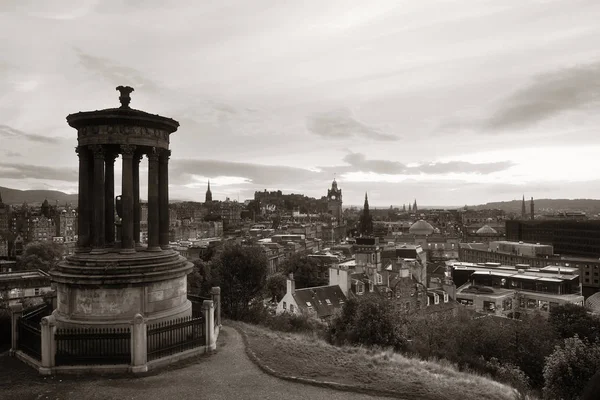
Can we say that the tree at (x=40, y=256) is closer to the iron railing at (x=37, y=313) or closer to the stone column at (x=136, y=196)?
the iron railing at (x=37, y=313)

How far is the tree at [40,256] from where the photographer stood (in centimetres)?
7069

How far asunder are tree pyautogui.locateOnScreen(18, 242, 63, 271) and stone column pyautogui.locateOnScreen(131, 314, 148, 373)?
6704 cm

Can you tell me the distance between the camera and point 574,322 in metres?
38.3

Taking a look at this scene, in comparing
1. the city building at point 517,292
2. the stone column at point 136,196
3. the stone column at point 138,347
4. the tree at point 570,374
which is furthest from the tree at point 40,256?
the tree at point 570,374

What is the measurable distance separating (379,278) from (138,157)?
38373 mm

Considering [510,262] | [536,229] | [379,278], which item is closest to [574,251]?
[536,229]

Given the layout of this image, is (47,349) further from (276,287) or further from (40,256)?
(40,256)

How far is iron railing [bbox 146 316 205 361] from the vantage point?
14.2 metres

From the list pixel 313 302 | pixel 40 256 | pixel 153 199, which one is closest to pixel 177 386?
pixel 153 199

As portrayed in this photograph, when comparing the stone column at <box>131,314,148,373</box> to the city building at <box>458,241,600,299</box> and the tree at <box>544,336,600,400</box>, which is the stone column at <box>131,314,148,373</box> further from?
the city building at <box>458,241,600,299</box>

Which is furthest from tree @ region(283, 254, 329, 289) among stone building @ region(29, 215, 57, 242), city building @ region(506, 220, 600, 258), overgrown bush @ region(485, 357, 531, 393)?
city building @ region(506, 220, 600, 258)

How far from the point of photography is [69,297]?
15672 millimetres

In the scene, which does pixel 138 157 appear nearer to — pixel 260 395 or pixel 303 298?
pixel 260 395

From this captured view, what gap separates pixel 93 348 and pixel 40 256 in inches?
2821
